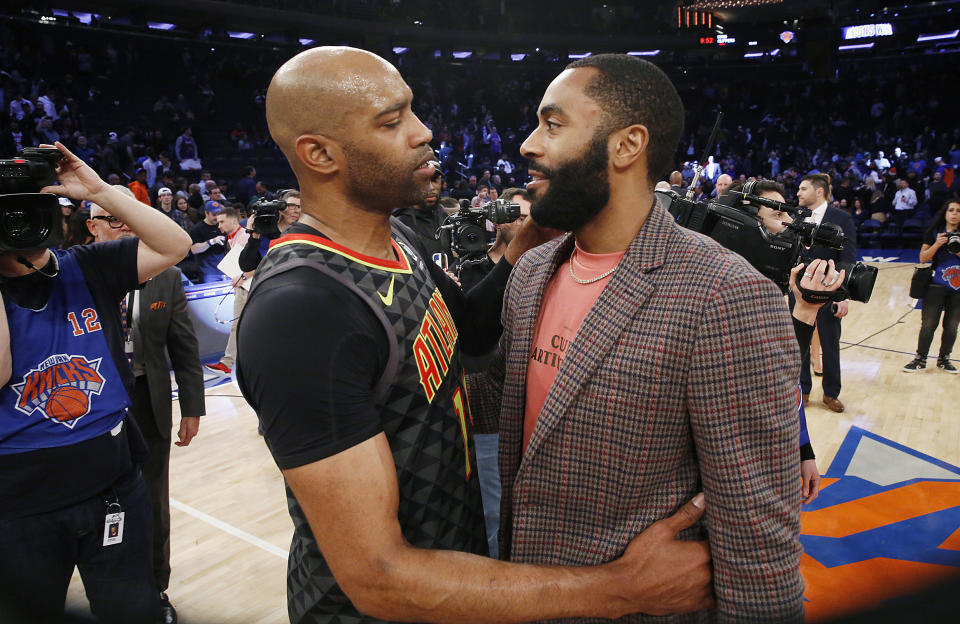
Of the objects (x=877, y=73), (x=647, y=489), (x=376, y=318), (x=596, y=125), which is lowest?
(x=877, y=73)

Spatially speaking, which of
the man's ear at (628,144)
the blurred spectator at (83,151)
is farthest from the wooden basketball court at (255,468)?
the blurred spectator at (83,151)

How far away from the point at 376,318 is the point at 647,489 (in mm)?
633

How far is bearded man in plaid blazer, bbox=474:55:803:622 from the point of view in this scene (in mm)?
1202

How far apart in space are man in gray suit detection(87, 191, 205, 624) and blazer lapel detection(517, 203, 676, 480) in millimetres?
2327

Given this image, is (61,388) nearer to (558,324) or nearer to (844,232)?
(558,324)

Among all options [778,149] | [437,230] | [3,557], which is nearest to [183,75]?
[437,230]

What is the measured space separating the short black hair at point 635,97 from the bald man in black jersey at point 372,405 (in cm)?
41

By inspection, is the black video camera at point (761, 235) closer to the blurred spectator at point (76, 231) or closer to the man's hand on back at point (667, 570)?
the man's hand on back at point (667, 570)

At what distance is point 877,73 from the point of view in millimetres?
24578

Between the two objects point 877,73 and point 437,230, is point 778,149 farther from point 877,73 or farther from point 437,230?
point 437,230

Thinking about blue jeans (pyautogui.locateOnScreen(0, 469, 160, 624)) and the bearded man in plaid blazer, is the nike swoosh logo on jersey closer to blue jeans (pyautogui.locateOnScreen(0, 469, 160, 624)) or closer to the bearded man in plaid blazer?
the bearded man in plaid blazer

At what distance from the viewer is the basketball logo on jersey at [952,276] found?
6.44 meters

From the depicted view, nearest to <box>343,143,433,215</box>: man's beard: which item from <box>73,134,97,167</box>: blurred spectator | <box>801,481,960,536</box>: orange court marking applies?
<box>801,481,960,536</box>: orange court marking

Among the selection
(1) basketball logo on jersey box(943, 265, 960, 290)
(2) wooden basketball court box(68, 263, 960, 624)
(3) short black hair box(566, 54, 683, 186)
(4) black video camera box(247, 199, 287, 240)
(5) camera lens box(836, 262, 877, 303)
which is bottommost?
(2) wooden basketball court box(68, 263, 960, 624)
